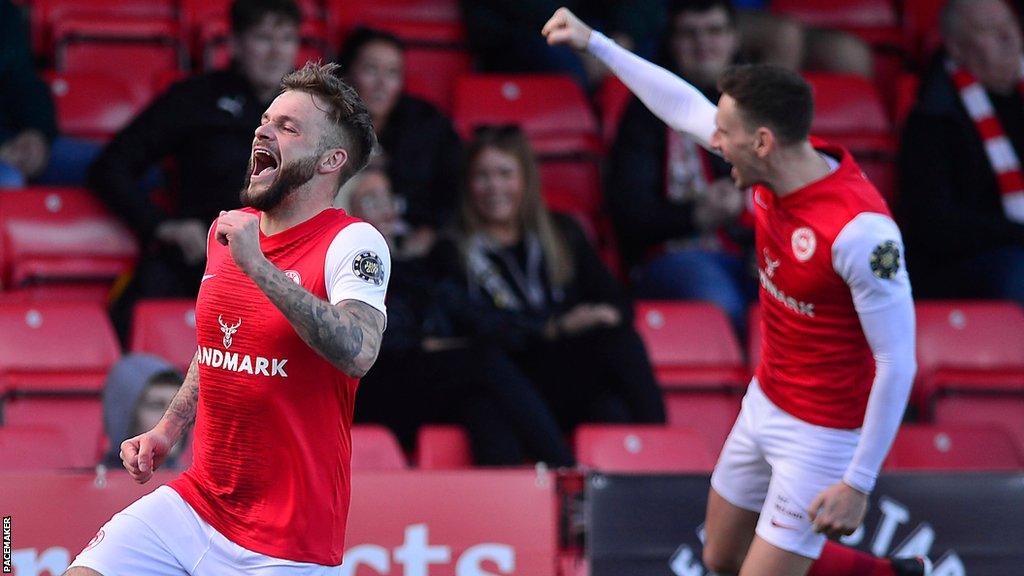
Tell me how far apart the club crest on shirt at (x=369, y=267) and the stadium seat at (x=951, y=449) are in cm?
332

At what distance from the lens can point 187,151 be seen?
6.70 metres

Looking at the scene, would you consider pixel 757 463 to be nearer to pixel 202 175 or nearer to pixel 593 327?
pixel 593 327

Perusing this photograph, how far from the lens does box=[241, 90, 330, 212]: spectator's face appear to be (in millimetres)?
3496

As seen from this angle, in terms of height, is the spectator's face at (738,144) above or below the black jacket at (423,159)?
above

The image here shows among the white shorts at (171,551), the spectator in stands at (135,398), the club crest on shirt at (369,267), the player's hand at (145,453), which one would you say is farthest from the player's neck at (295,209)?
the spectator in stands at (135,398)

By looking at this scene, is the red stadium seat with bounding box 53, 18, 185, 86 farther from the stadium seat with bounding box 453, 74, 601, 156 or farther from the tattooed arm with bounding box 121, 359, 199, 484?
the tattooed arm with bounding box 121, 359, 199, 484

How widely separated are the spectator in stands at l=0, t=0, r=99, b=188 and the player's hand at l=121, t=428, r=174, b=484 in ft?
11.5

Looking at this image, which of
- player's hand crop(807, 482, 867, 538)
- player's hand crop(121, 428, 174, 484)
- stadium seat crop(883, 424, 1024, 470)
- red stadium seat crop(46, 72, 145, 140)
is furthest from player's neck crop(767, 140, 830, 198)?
red stadium seat crop(46, 72, 145, 140)

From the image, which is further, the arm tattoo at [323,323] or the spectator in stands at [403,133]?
the spectator in stands at [403,133]

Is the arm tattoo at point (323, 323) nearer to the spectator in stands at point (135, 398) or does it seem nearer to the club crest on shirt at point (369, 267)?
the club crest on shirt at point (369, 267)

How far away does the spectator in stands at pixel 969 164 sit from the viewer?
275 inches

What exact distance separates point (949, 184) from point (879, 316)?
325 centimetres

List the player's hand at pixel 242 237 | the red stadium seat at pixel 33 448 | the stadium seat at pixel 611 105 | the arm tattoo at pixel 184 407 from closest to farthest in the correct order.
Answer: the player's hand at pixel 242 237
the arm tattoo at pixel 184 407
the red stadium seat at pixel 33 448
the stadium seat at pixel 611 105

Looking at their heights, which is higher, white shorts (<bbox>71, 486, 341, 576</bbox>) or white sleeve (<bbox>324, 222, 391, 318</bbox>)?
white sleeve (<bbox>324, 222, 391, 318</bbox>)
